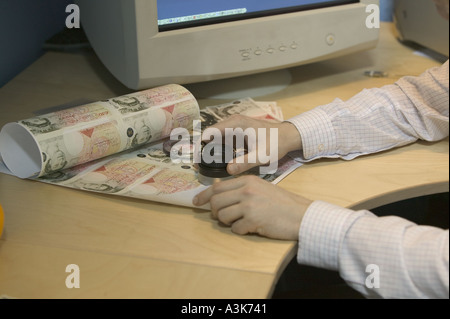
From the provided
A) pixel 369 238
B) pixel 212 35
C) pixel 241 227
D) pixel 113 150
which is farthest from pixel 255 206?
pixel 212 35

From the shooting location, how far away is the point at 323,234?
740 millimetres

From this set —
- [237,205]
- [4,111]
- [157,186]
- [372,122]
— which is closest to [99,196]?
[157,186]

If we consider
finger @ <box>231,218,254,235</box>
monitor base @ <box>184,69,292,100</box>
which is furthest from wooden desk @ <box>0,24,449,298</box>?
monitor base @ <box>184,69,292,100</box>

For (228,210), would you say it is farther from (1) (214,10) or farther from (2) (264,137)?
(1) (214,10)

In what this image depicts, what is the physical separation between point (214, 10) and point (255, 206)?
42cm

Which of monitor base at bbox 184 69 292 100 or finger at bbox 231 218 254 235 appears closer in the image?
finger at bbox 231 218 254 235

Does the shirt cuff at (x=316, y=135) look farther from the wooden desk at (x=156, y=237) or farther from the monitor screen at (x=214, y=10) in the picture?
the monitor screen at (x=214, y=10)

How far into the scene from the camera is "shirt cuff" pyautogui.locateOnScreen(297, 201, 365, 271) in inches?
29.1

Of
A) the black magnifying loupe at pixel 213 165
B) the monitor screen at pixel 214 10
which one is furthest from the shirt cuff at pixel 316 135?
the monitor screen at pixel 214 10

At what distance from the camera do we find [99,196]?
830 mm

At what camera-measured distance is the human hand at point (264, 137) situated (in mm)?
880

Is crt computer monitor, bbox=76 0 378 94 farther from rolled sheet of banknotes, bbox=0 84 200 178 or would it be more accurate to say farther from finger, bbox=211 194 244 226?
finger, bbox=211 194 244 226

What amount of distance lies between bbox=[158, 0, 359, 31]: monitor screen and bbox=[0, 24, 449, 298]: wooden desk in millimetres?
195
